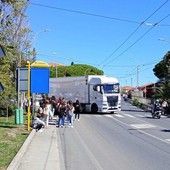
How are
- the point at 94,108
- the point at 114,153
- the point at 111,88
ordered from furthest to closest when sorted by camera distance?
the point at 94,108 → the point at 111,88 → the point at 114,153

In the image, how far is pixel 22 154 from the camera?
1316cm

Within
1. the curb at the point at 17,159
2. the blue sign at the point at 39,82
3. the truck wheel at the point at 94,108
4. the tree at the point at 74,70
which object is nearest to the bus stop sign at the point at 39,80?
the blue sign at the point at 39,82

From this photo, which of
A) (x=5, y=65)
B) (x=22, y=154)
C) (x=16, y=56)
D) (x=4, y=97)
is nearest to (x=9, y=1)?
(x=22, y=154)

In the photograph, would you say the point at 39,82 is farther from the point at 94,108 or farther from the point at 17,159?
the point at 94,108

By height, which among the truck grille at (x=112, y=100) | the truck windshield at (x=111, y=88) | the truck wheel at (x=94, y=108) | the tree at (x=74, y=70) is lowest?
the truck wheel at (x=94, y=108)

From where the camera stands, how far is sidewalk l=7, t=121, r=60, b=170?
11.2 metres

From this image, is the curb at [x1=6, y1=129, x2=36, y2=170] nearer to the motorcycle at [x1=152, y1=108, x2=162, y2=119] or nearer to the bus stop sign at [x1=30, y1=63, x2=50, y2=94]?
the bus stop sign at [x1=30, y1=63, x2=50, y2=94]

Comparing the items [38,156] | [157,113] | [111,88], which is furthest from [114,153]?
[111,88]

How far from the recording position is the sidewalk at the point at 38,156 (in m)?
11.2

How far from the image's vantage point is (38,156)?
1322 centimetres

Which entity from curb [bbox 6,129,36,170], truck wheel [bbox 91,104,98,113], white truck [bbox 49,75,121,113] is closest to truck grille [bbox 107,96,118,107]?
white truck [bbox 49,75,121,113]

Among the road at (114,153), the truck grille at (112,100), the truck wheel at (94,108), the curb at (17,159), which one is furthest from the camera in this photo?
the truck wheel at (94,108)

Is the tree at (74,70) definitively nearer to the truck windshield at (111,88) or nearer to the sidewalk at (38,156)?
the truck windshield at (111,88)

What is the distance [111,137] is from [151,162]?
7.70 meters
